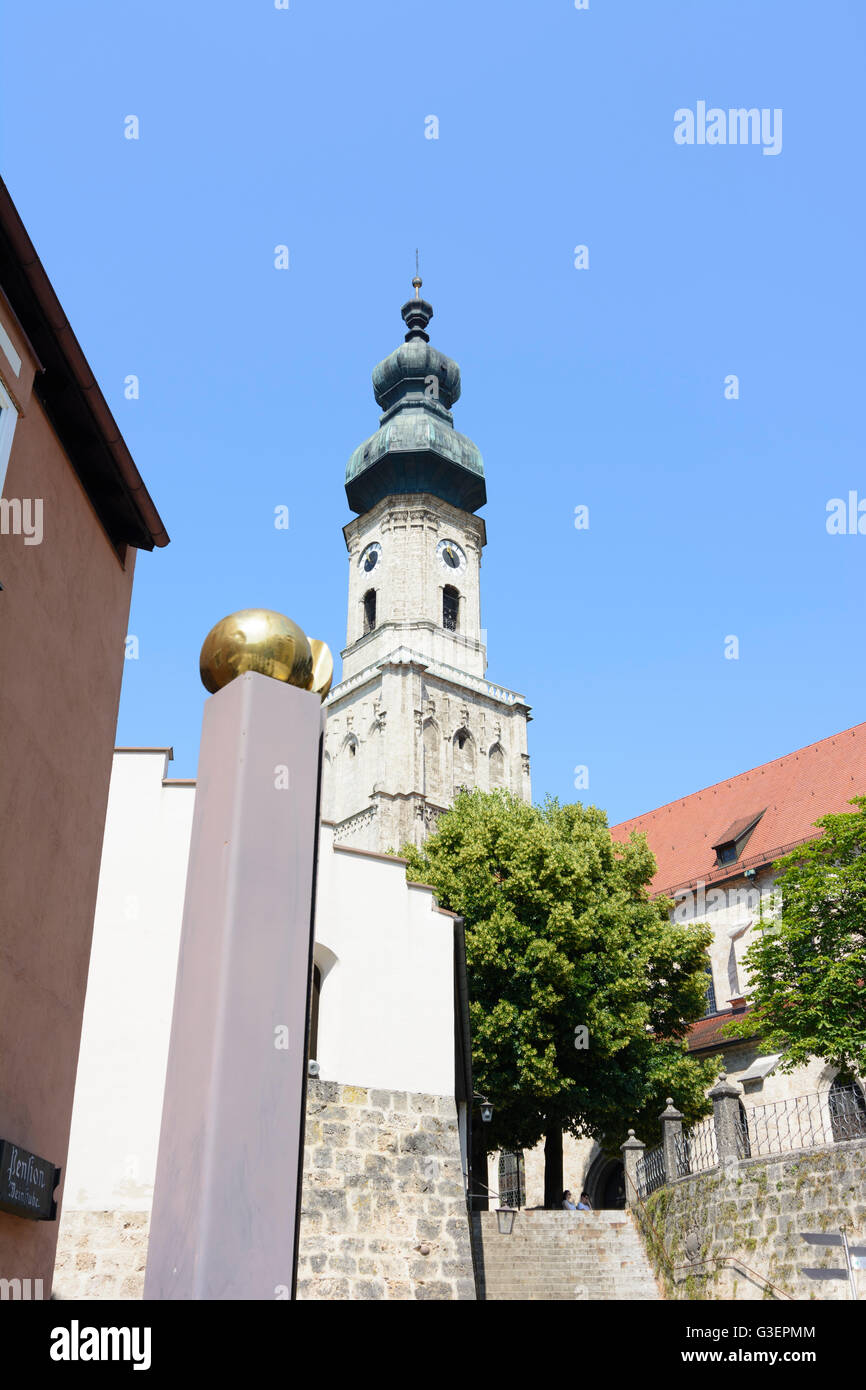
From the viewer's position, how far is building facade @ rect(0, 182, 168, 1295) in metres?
7.86

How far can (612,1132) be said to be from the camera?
25.8m

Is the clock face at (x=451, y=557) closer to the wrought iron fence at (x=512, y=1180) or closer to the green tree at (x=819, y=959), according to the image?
the wrought iron fence at (x=512, y=1180)

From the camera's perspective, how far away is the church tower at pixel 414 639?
49.7m

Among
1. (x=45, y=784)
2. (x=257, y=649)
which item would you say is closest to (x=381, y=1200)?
(x=45, y=784)

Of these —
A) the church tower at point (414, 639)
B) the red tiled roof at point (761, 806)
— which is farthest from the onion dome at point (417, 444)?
the red tiled roof at point (761, 806)

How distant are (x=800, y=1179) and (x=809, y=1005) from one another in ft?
29.3

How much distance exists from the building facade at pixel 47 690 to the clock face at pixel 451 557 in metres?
48.7

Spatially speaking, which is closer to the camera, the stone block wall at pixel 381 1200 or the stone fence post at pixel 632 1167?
the stone block wall at pixel 381 1200

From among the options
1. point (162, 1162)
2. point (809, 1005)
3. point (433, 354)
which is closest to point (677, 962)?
point (809, 1005)

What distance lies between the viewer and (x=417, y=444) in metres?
59.6

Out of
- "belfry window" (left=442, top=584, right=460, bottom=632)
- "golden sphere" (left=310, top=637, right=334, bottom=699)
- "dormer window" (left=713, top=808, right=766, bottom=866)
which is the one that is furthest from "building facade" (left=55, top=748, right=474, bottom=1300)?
"belfry window" (left=442, top=584, right=460, bottom=632)

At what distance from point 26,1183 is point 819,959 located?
2098 cm

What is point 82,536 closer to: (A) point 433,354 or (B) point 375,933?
(B) point 375,933
